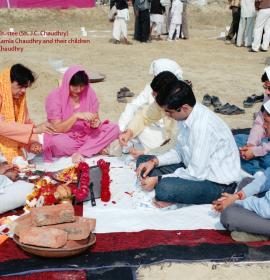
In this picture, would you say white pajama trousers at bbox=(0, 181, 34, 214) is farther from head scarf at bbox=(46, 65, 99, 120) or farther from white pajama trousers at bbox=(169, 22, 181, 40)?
white pajama trousers at bbox=(169, 22, 181, 40)

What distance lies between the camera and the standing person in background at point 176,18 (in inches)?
545

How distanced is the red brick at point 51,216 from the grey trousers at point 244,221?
1.09m

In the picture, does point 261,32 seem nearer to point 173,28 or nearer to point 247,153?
point 173,28

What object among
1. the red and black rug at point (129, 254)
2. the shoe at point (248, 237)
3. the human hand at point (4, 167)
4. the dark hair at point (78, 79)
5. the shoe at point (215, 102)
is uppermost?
the dark hair at point (78, 79)

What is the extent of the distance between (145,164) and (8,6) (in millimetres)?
15888

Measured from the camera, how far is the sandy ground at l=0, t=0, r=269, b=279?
19.8 ft

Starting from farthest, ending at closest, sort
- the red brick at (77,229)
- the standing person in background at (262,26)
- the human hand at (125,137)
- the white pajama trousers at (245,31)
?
the white pajama trousers at (245,31)
the standing person in background at (262,26)
the human hand at (125,137)
the red brick at (77,229)

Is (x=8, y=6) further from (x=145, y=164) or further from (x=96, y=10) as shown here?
(x=145, y=164)

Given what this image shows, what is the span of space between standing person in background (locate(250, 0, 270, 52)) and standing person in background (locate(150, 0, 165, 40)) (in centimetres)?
296

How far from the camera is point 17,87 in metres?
4.16

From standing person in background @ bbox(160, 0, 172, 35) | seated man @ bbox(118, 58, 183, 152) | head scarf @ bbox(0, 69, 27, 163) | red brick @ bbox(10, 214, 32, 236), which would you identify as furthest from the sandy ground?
head scarf @ bbox(0, 69, 27, 163)

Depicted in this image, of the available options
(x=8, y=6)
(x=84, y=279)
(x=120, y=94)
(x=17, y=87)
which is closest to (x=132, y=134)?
(x=17, y=87)

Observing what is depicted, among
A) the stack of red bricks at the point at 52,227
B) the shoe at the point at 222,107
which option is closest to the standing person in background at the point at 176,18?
the shoe at the point at 222,107

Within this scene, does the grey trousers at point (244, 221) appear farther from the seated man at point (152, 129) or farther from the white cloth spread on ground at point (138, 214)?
the seated man at point (152, 129)
